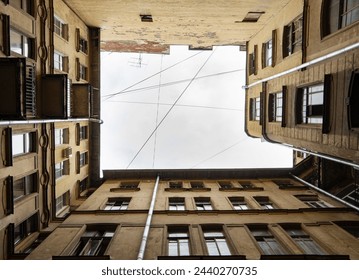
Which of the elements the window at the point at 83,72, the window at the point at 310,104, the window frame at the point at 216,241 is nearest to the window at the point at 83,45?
the window at the point at 83,72

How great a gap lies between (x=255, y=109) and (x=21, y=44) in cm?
1519

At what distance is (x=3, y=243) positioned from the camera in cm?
1123

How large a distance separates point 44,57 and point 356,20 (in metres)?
13.0

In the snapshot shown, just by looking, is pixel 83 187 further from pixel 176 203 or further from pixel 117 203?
pixel 176 203

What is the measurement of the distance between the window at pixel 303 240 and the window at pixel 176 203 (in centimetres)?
592

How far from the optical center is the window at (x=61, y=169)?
1670 centimetres

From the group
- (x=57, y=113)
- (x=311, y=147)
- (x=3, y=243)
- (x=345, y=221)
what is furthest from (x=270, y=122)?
(x=3, y=243)

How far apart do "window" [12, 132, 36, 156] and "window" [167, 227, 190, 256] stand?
7302mm

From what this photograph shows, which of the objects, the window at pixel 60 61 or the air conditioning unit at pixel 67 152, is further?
the air conditioning unit at pixel 67 152

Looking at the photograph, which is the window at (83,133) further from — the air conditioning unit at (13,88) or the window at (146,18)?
the air conditioning unit at (13,88)

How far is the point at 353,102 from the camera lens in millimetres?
9820

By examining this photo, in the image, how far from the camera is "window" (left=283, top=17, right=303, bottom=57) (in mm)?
14695

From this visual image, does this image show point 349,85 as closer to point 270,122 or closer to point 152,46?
point 270,122

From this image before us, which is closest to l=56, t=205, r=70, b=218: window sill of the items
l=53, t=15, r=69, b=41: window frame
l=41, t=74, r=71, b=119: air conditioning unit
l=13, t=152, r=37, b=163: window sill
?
l=13, t=152, r=37, b=163: window sill
